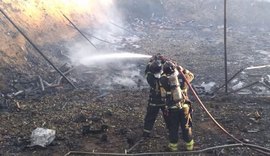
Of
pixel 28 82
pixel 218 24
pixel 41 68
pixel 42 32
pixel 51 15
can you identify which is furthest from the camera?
pixel 218 24

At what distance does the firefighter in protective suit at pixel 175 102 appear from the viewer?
23.8 feet

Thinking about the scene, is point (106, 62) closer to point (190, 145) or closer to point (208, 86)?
point (208, 86)

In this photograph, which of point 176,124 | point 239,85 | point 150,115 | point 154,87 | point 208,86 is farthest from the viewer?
point 208,86

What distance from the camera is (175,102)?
23.9 feet

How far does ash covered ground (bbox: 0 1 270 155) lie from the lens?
26.2 feet

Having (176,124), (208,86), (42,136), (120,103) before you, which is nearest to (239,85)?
(208,86)

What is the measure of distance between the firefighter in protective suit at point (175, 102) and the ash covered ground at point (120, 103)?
1.37 feet

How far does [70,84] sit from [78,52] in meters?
4.58

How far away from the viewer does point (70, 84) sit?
38.9 feet

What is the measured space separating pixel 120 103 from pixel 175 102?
10.9ft

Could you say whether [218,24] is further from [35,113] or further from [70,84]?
[35,113]

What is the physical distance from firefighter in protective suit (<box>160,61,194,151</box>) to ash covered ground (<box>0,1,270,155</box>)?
42cm

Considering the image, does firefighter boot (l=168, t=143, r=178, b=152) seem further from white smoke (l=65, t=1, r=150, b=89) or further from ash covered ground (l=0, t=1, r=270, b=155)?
white smoke (l=65, t=1, r=150, b=89)

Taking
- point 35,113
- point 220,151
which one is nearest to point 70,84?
point 35,113
